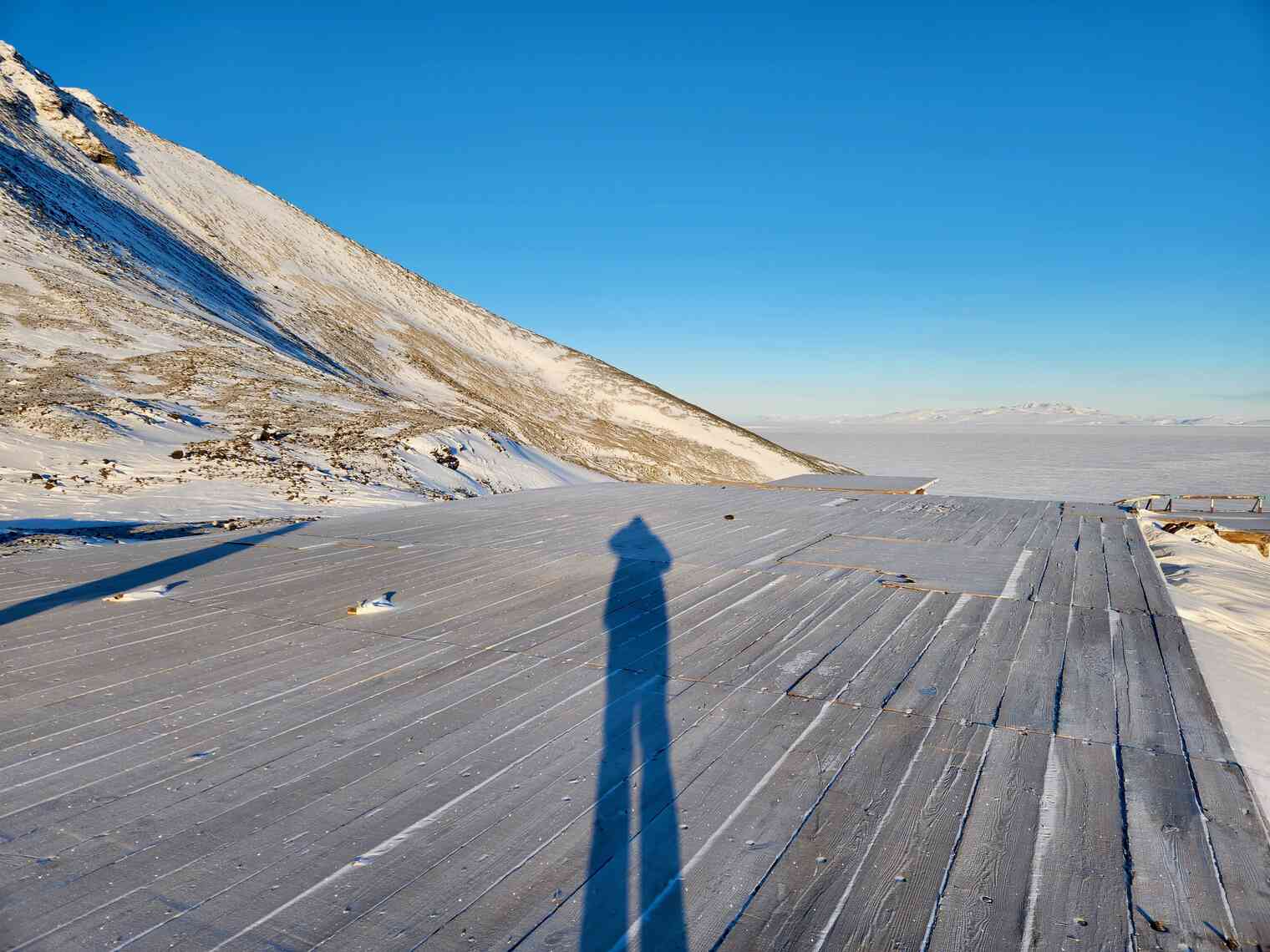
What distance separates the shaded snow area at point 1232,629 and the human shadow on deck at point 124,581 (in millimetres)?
5104

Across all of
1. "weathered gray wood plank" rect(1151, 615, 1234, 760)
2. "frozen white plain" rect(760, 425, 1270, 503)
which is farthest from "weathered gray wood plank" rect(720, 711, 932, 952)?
"frozen white plain" rect(760, 425, 1270, 503)

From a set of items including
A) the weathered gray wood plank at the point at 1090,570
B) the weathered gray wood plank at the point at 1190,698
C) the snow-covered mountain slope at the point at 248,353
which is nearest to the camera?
the weathered gray wood plank at the point at 1190,698

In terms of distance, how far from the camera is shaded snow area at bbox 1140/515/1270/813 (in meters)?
2.61

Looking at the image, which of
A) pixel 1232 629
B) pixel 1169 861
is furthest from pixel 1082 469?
pixel 1169 861

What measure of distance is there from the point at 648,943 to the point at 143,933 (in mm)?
1010

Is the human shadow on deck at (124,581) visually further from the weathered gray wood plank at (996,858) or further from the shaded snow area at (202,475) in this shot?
the weathered gray wood plank at (996,858)

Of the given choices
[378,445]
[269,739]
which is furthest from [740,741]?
[378,445]

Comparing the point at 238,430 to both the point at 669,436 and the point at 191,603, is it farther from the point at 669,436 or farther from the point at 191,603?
the point at 669,436

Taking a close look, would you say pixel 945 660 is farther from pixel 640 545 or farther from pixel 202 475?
pixel 202 475

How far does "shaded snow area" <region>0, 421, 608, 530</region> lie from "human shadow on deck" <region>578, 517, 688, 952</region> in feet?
20.6

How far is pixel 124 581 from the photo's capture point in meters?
4.39

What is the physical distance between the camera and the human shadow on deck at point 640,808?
152cm

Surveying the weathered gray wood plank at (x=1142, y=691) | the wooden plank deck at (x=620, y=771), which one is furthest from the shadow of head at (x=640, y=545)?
the weathered gray wood plank at (x=1142, y=691)

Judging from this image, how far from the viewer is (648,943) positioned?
1460mm
